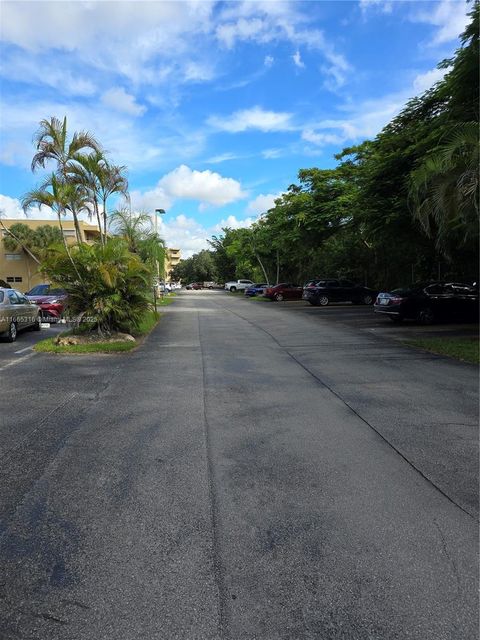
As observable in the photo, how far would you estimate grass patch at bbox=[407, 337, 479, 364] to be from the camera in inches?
420

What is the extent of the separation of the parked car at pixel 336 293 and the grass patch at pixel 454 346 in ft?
59.6

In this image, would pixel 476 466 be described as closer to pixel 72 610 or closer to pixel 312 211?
pixel 72 610

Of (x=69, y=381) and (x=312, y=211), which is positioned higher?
(x=312, y=211)

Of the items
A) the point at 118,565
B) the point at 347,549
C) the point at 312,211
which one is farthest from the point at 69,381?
the point at 312,211

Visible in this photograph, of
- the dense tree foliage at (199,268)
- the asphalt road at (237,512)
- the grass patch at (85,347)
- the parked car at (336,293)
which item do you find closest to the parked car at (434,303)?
the grass patch at (85,347)

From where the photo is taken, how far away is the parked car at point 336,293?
31.7 m

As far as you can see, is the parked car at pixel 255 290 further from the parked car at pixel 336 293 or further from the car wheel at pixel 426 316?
the car wheel at pixel 426 316

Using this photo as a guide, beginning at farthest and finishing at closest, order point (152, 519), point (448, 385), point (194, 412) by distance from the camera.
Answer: point (448, 385) < point (194, 412) < point (152, 519)

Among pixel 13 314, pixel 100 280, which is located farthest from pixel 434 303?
pixel 13 314

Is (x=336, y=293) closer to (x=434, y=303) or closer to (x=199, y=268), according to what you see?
(x=434, y=303)

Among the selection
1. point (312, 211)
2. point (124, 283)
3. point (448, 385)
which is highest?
point (312, 211)

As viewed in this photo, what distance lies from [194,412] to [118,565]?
3405 millimetres

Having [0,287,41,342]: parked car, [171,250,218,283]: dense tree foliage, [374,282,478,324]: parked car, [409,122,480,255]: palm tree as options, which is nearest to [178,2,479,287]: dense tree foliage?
[409,122,480,255]: palm tree

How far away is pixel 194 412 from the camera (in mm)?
6332
